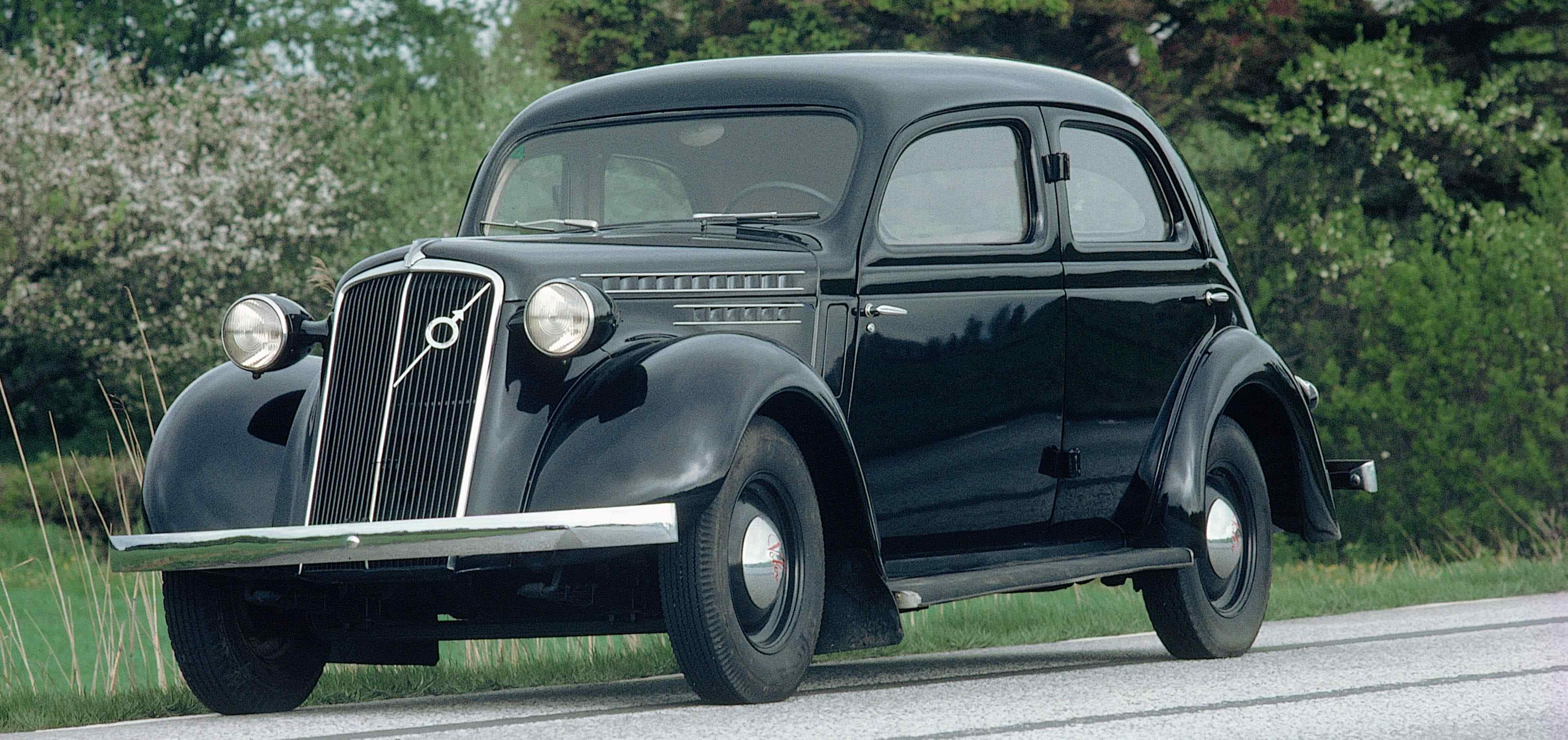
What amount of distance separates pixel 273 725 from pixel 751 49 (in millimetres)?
21735

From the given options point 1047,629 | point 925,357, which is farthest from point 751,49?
point 925,357

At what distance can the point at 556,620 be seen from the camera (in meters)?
5.69

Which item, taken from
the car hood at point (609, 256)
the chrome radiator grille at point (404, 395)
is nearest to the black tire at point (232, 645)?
the chrome radiator grille at point (404, 395)

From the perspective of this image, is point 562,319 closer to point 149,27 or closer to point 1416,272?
point 1416,272

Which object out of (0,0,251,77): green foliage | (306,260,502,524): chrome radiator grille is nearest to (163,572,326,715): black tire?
(306,260,502,524): chrome radiator grille

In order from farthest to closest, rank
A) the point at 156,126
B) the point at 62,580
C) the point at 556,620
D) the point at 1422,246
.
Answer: the point at 156,126 → the point at 1422,246 → the point at 62,580 → the point at 556,620

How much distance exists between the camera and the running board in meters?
6.00

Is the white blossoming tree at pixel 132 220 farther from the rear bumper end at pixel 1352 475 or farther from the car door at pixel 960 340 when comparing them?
the car door at pixel 960 340

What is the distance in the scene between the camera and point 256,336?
6219mm

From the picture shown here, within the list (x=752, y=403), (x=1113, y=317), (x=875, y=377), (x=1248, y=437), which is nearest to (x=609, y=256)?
(x=752, y=403)

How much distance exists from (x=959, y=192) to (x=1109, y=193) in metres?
0.99

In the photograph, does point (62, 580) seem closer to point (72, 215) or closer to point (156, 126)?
point (72, 215)

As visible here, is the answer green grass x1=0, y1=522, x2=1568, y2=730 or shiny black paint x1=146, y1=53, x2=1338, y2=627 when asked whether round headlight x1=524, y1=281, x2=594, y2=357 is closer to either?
shiny black paint x1=146, y1=53, x2=1338, y2=627

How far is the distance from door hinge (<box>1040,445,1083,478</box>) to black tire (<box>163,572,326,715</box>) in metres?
2.62
